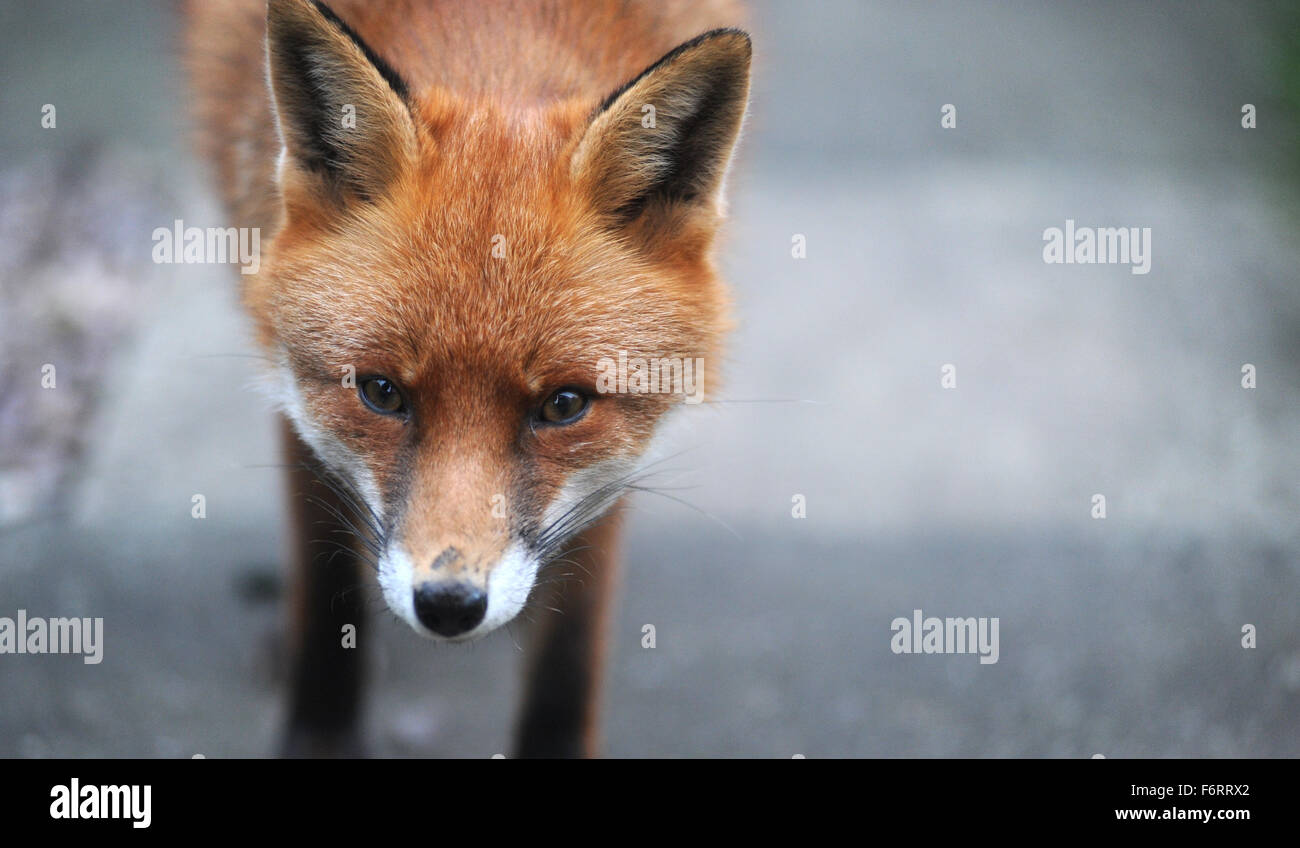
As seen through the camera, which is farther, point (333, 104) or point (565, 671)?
point (565, 671)

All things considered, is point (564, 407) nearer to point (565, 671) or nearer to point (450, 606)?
point (450, 606)

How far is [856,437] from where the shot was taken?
451 cm

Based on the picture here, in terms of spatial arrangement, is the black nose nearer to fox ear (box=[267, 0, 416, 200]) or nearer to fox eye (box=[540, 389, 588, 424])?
fox eye (box=[540, 389, 588, 424])

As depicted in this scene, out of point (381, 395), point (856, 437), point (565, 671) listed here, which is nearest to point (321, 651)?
point (565, 671)

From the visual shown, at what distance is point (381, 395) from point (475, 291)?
31 cm

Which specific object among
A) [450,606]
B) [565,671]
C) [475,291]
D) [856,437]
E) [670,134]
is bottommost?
[565,671]

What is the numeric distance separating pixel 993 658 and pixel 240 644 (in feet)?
8.52

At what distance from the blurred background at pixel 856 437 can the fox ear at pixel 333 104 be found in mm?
960

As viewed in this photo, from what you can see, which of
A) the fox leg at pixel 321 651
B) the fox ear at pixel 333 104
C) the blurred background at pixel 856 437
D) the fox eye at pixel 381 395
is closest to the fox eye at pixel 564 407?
the fox eye at pixel 381 395

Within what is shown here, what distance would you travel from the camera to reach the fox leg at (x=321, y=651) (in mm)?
3141

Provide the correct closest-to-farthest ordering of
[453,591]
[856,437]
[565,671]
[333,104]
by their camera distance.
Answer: [453,591] < [333,104] < [565,671] < [856,437]

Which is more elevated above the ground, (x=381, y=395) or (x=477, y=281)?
(x=477, y=281)

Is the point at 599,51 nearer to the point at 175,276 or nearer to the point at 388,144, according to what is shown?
the point at 388,144

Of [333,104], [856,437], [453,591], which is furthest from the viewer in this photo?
[856,437]
